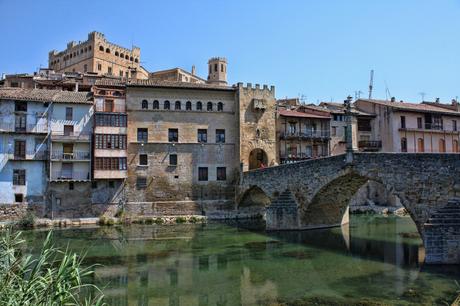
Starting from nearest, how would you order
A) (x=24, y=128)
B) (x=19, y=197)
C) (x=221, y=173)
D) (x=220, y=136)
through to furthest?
(x=19, y=197) < (x=24, y=128) < (x=221, y=173) < (x=220, y=136)

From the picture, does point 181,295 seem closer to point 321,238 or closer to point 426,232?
point 426,232

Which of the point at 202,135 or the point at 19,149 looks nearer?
the point at 19,149

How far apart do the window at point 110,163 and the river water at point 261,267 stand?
19.9ft

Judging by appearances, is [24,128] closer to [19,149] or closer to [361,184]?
[19,149]

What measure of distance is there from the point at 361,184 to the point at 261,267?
10658mm

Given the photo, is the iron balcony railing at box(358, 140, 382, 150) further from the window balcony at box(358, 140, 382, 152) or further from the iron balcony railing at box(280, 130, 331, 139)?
the iron balcony railing at box(280, 130, 331, 139)

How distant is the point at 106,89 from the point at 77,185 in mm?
8666

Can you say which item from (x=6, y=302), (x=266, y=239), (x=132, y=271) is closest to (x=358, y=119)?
(x=266, y=239)

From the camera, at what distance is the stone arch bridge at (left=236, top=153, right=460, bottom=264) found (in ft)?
55.9

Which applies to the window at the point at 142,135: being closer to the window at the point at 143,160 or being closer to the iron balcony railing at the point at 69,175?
the window at the point at 143,160

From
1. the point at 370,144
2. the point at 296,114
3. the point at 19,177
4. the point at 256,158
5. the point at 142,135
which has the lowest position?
the point at 19,177

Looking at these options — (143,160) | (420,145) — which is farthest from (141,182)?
(420,145)

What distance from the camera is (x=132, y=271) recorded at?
56.4ft

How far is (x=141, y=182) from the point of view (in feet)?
116
